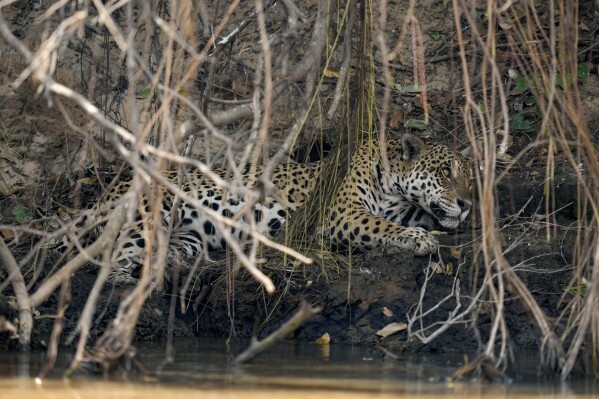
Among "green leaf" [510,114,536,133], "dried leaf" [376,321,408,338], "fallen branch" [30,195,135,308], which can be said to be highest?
"green leaf" [510,114,536,133]

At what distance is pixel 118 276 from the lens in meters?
8.37

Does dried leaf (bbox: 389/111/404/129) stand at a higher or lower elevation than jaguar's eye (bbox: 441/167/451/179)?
higher

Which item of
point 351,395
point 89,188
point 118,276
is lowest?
point 351,395

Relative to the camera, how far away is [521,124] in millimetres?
10664

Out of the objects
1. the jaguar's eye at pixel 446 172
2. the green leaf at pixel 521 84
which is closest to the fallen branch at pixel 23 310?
the jaguar's eye at pixel 446 172

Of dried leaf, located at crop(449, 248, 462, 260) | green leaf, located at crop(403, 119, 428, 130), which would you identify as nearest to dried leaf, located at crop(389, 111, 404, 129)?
green leaf, located at crop(403, 119, 428, 130)

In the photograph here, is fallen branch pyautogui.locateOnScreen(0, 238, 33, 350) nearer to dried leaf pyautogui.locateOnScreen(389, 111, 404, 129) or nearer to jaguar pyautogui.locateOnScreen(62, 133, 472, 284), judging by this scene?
jaguar pyautogui.locateOnScreen(62, 133, 472, 284)

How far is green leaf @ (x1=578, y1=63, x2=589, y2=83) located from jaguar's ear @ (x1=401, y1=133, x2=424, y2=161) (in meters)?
1.92

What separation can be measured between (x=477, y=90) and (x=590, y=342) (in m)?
5.28

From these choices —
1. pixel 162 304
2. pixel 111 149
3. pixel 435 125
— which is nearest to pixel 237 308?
pixel 162 304

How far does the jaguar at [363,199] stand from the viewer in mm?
9414

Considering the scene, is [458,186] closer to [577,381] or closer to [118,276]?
[118,276]

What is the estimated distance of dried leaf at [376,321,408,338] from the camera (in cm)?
772

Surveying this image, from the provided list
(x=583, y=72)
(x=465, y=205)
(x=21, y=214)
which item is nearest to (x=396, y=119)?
(x=465, y=205)
